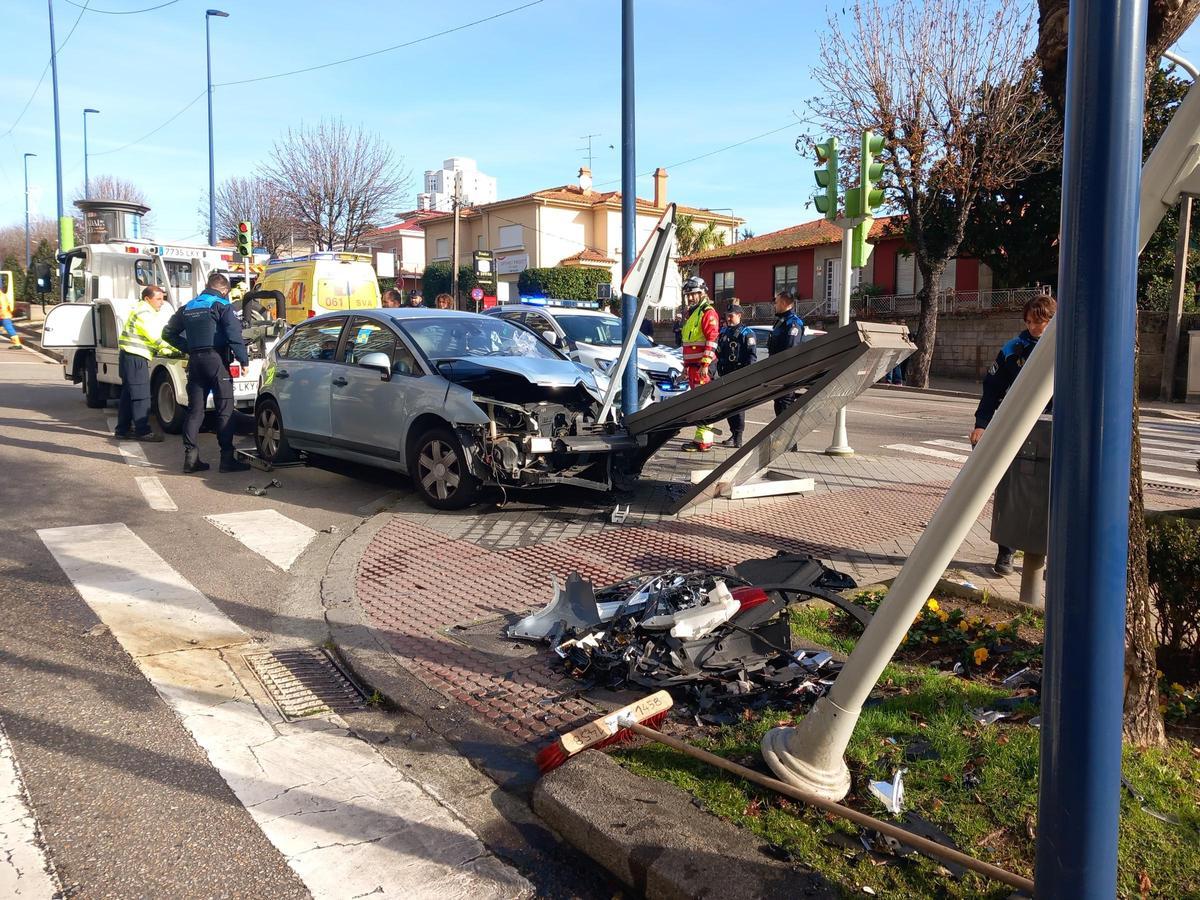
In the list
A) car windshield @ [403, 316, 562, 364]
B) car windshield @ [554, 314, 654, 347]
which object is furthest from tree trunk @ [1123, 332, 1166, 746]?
car windshield @ [554, 314, 654, 347]

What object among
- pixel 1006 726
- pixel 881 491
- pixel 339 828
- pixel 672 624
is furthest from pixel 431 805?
pixel 881 491

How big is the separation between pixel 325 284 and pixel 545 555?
12317 millimetres

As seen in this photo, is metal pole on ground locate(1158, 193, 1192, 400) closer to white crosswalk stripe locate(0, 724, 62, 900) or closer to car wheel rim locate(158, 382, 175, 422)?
car wheel rim locate(158, 382, 175, 422)

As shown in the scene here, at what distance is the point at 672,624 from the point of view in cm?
451

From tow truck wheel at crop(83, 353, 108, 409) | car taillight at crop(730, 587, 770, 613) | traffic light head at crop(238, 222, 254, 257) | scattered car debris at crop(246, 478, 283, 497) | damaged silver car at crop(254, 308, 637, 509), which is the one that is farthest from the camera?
traffic light head at crop(238, 222, 254, 257)

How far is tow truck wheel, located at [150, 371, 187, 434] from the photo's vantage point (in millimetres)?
12273

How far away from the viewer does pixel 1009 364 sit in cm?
618

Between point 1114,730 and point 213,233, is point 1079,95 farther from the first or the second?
point 213,233

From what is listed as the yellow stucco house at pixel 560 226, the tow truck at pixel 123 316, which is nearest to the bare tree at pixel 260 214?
the yellow stucco house at pixel 560 226

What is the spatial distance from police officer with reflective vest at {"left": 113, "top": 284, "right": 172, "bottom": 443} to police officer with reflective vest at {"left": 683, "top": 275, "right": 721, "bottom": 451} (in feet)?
20.8

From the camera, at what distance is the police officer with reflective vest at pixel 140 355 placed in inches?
444

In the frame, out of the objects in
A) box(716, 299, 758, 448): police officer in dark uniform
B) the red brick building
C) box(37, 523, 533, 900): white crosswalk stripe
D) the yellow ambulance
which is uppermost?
the red brick building

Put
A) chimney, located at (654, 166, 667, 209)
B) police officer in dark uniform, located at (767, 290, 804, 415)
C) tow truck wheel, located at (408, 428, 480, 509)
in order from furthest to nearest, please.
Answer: chimney, located at (654, 166, 667, 209) < police officer in dark uniform, located at (767, 290, 804, 415) < tow truck wheel, located at (408, 428, 480, 509)

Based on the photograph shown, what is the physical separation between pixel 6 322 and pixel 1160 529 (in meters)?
31.8
